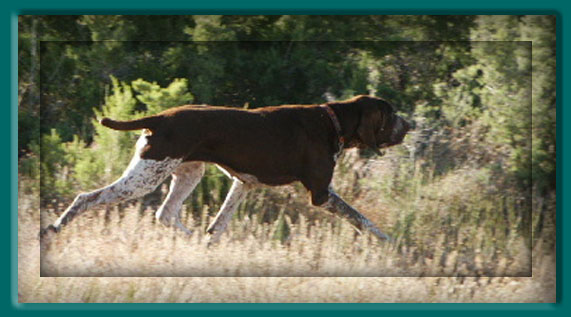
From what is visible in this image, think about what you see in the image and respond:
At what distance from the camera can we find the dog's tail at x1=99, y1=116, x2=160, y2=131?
22.3 feet

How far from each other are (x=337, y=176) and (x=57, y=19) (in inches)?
118

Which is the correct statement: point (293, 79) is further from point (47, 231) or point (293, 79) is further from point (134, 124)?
point (47, 231)

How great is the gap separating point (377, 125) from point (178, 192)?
175cm

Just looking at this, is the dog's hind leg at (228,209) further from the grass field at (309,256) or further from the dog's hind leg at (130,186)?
the dog's hind leg at (130,186)

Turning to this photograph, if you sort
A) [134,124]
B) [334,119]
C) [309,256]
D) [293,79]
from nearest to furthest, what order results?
[134,124] → [309,256] → [334,119] → [293,79]

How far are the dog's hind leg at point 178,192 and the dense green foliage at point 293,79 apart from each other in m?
0.67

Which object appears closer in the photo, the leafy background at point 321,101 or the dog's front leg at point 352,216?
the leafy background at point 321,101

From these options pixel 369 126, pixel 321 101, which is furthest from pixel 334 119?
pixel 321 101

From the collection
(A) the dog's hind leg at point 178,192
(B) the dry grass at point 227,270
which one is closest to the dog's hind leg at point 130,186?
(B) the dry grass at point 227,270

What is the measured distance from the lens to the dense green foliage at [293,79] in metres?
6.98

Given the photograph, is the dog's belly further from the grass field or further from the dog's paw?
the dog's paw

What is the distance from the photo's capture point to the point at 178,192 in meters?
7.46

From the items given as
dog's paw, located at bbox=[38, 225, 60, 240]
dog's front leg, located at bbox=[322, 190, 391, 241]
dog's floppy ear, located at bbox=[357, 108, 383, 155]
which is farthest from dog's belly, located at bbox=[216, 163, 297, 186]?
dog's paw, located at bbox=[38, 225, 60, 240]

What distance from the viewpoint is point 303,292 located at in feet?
22.1
